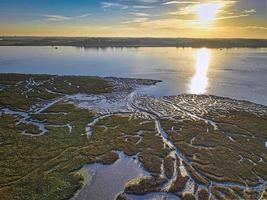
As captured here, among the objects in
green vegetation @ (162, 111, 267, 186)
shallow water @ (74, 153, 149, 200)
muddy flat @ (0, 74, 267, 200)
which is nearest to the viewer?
shallow water @ (74, 153, 149, 200)

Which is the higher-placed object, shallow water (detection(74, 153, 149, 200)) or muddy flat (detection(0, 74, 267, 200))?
muddy flat (detection(0, 74, 267, 200))

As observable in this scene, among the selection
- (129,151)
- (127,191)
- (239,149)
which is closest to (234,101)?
(239,149)

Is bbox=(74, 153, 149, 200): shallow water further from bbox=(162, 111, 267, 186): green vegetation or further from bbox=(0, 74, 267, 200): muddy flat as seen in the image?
bbox=(162, 111, 267, 186): green vegetation

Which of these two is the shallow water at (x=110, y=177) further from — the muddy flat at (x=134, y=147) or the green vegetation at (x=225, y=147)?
the green vegetation at (x=225, y=147)

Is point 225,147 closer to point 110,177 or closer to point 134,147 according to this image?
point 134,147

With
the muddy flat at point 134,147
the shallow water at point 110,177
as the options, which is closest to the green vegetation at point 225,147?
the muddy flat at point 134,147

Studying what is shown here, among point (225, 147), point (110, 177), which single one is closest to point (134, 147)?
point (110, 177)

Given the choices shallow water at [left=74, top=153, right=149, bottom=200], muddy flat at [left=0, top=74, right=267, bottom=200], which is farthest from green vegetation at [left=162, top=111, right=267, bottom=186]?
shallow water at [left=74, top=153, right=149, bottom=200]

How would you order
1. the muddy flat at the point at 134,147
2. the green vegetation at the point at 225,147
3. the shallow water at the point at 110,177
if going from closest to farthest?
the shallow water at the point at 110,177, the muddy flat at the point at 134,147, the green vegetation at the point at 225,147

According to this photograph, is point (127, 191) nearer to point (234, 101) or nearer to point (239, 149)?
point (239, 149)
